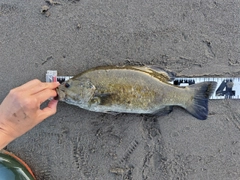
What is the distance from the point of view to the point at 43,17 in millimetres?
3107

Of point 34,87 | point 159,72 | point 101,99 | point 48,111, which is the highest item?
point 159,72

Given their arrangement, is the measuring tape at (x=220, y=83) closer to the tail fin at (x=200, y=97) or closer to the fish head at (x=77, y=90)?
the tail fin at (x=200, y=97)

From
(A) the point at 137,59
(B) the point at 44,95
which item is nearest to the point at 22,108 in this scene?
(B) the point at 44,95

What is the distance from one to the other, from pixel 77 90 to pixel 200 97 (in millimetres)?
1213

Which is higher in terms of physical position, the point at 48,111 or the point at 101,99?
the point at 101,99

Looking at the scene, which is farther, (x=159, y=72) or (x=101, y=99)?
(x=159, y=72)

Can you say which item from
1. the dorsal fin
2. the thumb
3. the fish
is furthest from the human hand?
the dorsal fin

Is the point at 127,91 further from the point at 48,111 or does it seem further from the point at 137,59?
the point at 48,111

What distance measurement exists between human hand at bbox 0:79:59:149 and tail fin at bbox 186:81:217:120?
135 centimetres

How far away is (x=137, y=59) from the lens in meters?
3.10

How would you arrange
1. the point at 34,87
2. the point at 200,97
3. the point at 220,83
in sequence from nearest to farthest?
1. the point at 34,87
2. the point at 200,97
3. the point at 220,83

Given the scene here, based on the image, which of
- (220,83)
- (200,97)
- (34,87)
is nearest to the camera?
(34,87)

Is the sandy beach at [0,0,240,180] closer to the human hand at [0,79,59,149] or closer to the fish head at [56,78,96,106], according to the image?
the fish head at [56,78,96,106]

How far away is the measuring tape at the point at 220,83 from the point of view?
3.07 m
